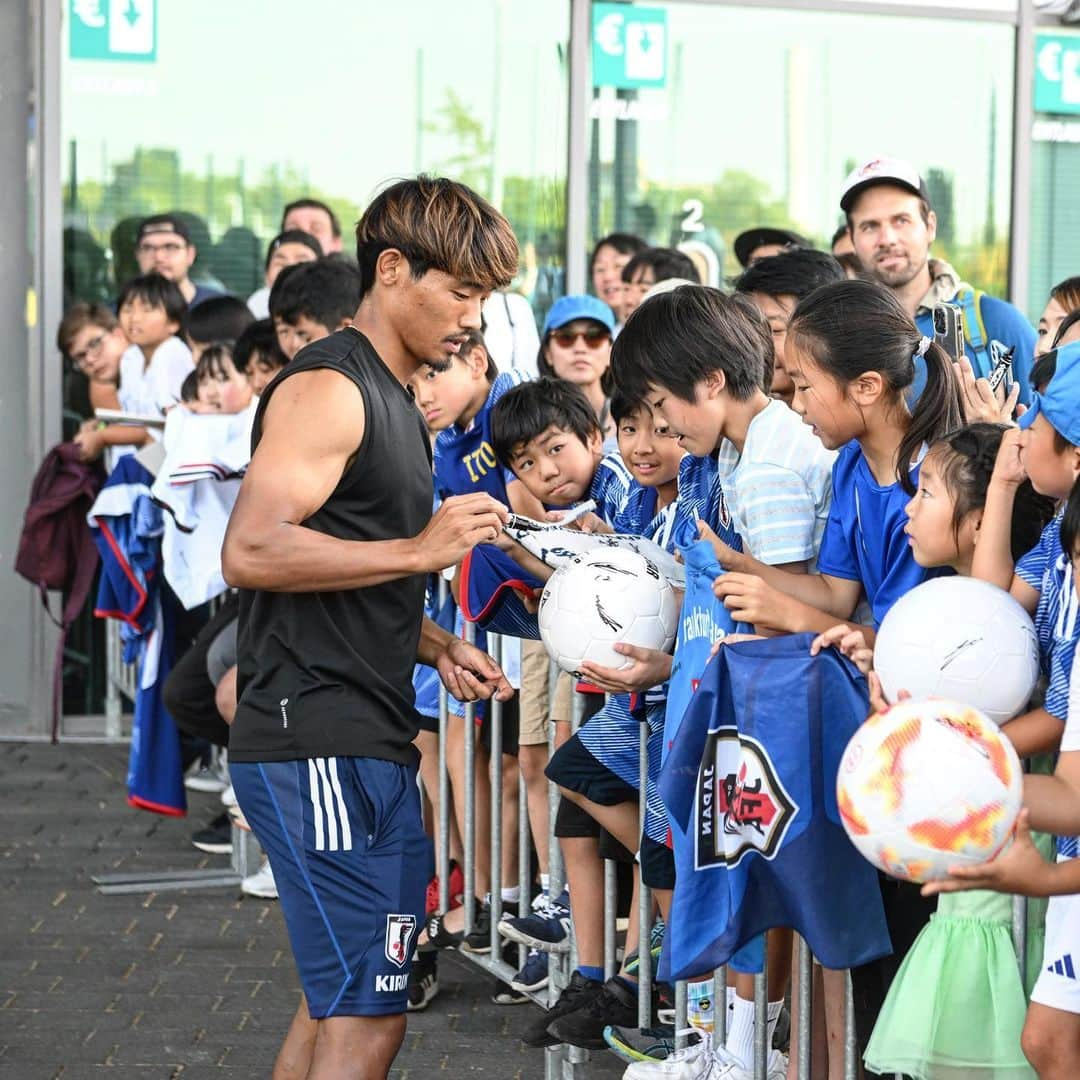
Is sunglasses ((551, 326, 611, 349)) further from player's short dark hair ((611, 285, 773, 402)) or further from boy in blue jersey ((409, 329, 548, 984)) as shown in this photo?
player's short dark hair ((611, 285, 773, 402))

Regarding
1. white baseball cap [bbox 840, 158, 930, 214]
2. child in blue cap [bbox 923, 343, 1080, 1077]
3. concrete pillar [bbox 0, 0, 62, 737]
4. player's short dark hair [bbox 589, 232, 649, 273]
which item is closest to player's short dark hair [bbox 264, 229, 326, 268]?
player's short dark hair [bbox 589, 232, 649, 273]

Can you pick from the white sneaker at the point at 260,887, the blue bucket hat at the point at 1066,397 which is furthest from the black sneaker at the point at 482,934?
the blue bucket hat at the point at 1066,397

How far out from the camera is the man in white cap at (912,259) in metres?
6.16

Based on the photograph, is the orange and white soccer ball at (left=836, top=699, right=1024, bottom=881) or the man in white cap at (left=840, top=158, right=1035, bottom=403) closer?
the orange and white soccer ball at (left=836, top=699, right=1024, bottom=881)

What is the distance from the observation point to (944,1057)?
3.53 metres

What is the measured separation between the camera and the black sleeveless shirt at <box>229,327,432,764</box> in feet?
12.6

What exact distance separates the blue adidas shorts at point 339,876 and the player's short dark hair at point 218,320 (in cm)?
522

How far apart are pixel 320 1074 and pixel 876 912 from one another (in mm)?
1162

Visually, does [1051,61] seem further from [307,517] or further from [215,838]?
[307,517]

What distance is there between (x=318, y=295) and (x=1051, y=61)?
244 inches

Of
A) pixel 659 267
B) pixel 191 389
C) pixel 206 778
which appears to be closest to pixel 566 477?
pixel 191 389

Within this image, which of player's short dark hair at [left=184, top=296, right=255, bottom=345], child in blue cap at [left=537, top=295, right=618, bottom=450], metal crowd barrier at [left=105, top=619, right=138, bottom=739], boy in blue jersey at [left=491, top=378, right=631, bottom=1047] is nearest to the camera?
boy in blue jersey at [left=491, top=378, right=631, bottom=1047]

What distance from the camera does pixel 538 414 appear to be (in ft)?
18.0

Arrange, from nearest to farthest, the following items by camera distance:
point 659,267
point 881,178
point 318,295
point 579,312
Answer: point 881,178, point 318,295, point 579,312, point 659,267
